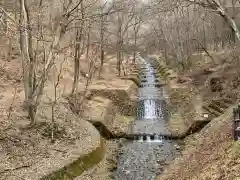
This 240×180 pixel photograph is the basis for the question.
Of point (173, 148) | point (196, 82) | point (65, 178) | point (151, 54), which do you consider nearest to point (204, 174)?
point (65, 178)

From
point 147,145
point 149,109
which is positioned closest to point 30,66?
point 147,145

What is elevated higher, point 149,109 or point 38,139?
point 38,139

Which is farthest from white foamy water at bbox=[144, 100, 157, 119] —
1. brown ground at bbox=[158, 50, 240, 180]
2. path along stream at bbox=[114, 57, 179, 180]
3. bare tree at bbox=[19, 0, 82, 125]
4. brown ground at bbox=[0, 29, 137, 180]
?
bare tree at bbox=[19, 0, 82, 125]

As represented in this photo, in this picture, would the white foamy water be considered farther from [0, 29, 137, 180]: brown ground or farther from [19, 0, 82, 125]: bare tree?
[19, 0, 82, 125]: bare tree

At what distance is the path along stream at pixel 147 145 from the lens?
19.5m

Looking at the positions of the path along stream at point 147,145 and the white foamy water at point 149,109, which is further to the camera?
the white foamy water at point 149,109

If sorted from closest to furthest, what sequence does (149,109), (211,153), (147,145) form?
(211,153) → (147,145) → (149,109)

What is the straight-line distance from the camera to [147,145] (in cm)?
2464

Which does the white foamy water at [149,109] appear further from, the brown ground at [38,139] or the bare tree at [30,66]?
the bare tree at [30,66]

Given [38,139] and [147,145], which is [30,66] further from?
[147,145]

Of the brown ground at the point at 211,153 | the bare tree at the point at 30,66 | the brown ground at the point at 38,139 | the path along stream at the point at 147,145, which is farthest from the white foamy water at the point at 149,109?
the bare tree at the point at 30,66

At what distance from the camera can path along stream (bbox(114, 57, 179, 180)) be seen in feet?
64.0

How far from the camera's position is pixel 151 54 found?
76.1 meters

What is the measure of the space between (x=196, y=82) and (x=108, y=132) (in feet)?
44.4
